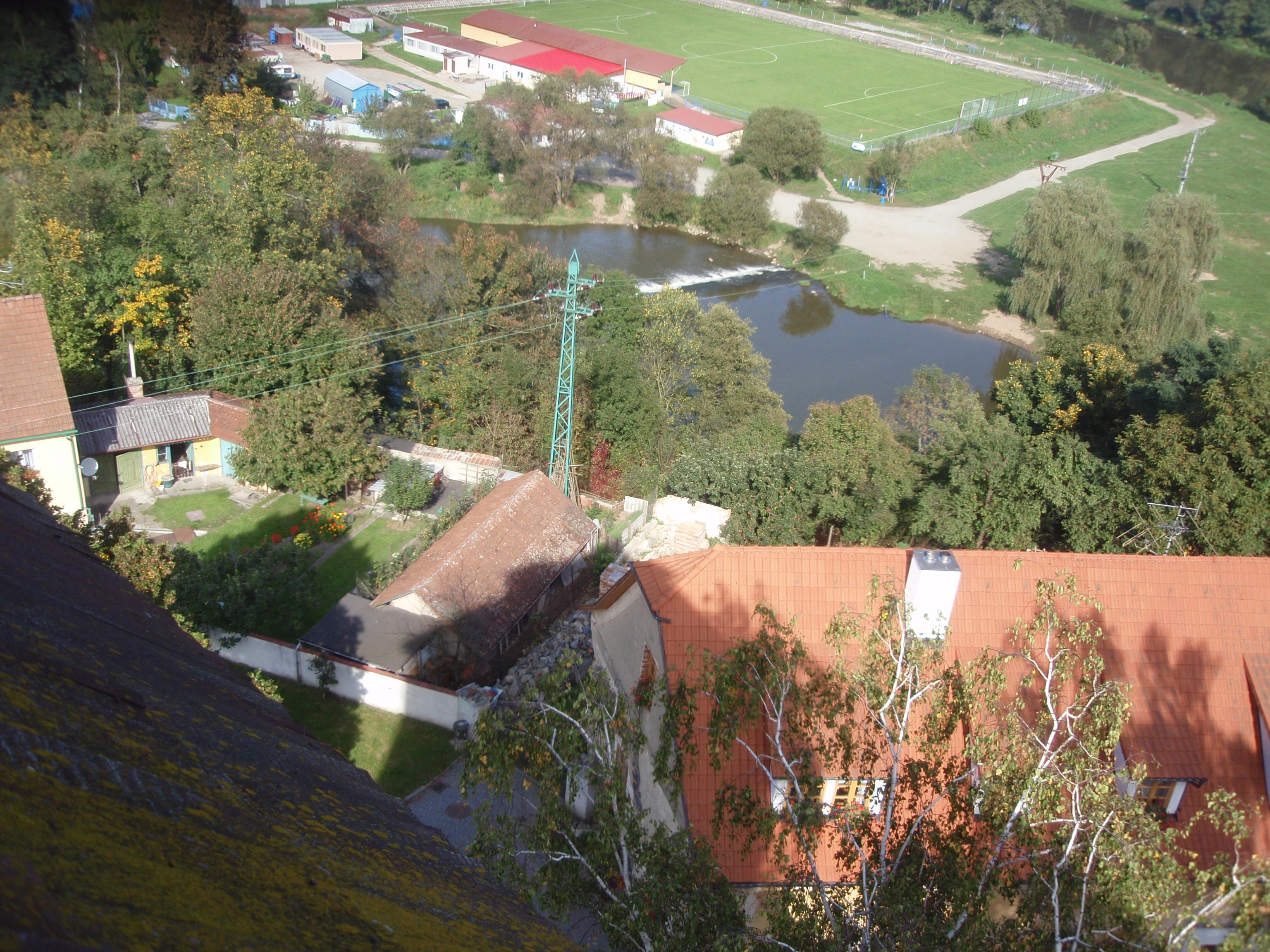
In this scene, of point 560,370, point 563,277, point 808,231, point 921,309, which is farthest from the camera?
point 808,231

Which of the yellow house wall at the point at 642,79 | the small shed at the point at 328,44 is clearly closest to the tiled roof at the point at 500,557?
the yellow house wall at the point at 642,79

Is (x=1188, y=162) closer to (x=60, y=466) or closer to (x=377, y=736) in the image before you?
(x=377, y=736)

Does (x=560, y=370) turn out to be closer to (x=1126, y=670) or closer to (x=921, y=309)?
(x=1126, y=670)

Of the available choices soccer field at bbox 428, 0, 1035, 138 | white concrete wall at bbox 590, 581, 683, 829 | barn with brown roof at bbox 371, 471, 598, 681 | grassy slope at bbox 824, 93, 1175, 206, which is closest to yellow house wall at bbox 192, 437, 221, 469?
barn with brown roof at bbox 371, 471, 598, 681

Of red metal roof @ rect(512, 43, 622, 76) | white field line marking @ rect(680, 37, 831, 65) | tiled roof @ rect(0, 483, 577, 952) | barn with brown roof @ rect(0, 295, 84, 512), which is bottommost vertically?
barn with brown roof @ rect(0, 295, 84, 512)

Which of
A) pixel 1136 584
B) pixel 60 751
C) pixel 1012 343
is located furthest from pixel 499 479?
pixel 1012 343

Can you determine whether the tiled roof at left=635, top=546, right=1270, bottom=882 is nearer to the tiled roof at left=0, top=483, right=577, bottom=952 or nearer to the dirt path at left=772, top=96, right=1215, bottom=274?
the tiled roof at left=0, top=483, right=577, bottom=952

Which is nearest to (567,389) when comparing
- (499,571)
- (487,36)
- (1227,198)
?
(499,571)
